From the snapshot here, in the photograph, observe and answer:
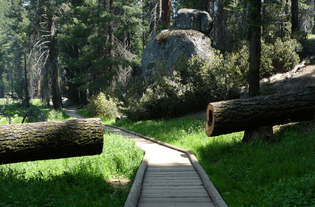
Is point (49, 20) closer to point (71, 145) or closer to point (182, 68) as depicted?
point (182, 68)

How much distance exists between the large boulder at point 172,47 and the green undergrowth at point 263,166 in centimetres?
948

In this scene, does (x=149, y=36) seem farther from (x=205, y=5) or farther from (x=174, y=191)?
(x=174, y=191)

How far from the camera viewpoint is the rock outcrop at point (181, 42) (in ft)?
54.1

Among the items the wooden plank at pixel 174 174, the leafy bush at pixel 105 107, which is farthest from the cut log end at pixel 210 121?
the leafy bush at pixel 105 107

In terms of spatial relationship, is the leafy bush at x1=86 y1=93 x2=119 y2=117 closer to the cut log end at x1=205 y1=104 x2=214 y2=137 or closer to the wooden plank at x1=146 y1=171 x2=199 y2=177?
the cut log end at x1=205 y1=104 x2=214 y2=137

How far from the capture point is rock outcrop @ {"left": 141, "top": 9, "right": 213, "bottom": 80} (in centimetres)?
1648

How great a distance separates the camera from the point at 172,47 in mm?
16969

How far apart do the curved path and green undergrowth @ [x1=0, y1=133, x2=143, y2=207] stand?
0.29 m

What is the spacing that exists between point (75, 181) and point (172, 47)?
1364cm

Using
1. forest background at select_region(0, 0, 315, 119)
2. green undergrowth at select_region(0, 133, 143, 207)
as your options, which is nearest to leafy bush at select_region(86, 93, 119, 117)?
forest background at select_region(0, 0, 315, 119)

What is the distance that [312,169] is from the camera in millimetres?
4320

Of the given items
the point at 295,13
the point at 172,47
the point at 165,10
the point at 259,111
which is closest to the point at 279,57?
the point at 295,13

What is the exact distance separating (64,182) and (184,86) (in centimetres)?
963

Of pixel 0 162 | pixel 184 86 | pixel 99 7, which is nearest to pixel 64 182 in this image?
pixel 0 162
